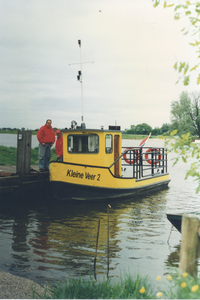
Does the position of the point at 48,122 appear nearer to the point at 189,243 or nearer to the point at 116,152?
the point at 116,152

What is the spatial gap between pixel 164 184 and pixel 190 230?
12793 mm

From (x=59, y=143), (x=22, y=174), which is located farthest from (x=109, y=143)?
(x=22, y=174)

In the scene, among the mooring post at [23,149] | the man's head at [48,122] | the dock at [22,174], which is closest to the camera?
the dock at [22,174]

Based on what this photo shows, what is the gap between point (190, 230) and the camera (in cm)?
294

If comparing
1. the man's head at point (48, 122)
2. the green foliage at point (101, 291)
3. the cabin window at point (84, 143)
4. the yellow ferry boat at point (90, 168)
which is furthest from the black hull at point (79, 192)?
the green foliage at point (101, 291)

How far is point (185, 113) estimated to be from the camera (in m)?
50.6

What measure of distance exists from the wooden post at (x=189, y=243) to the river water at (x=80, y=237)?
1.54 m

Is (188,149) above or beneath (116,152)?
above

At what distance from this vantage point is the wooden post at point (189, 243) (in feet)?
9.62

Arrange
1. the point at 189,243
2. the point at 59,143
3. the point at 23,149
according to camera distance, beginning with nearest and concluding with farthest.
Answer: the point at 189,243 → the point at 23,149 → the point at 59,143

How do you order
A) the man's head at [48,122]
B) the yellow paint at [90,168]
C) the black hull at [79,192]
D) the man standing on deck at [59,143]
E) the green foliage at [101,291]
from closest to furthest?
1. the green foliage at [101,291]
2. the yellow paint at [90,168]
3. the black hull at [79,192]
4. the man's head at [48,122]
5. the man standing on deck at [59,143]

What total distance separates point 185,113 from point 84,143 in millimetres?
41832

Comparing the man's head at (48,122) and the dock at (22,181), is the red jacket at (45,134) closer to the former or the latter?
the man's head at (48,122)

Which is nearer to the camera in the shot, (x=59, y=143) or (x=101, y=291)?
(x=101, y=291)
